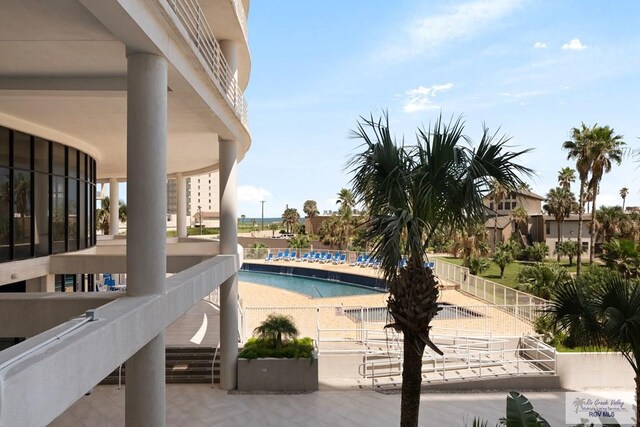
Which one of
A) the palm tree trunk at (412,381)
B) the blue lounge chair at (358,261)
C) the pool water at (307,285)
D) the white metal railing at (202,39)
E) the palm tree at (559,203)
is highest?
the white metal railing at (202,39)

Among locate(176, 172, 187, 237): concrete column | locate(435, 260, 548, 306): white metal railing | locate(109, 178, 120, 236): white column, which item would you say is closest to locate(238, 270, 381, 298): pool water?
locate(435, 260, 548, 306): white metal railing

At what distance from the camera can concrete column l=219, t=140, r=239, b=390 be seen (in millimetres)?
12453

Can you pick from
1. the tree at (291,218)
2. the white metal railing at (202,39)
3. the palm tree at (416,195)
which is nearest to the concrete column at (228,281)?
the white metal railing at (202,39)

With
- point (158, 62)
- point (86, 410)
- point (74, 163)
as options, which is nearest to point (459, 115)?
point (158, 62)

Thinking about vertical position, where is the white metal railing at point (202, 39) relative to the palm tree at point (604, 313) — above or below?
above

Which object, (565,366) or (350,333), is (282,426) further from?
(565,366)

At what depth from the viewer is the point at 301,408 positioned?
11.1 m

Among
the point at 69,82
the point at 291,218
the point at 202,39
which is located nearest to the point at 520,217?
the point at 291,218

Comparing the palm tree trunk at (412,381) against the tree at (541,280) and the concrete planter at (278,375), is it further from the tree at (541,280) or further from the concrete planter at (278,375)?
the tree at (541,280)

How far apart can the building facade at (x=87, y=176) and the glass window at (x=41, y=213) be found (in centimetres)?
6

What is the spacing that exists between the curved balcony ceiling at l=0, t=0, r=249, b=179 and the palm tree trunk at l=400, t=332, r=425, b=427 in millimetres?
6030

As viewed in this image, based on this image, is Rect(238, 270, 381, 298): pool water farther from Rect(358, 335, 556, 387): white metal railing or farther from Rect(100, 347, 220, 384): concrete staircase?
Rect(358, 335, 556, 387): white metal railing

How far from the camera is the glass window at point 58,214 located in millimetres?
13281

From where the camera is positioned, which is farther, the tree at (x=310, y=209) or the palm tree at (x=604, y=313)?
the tree at (x=310, y=209)
